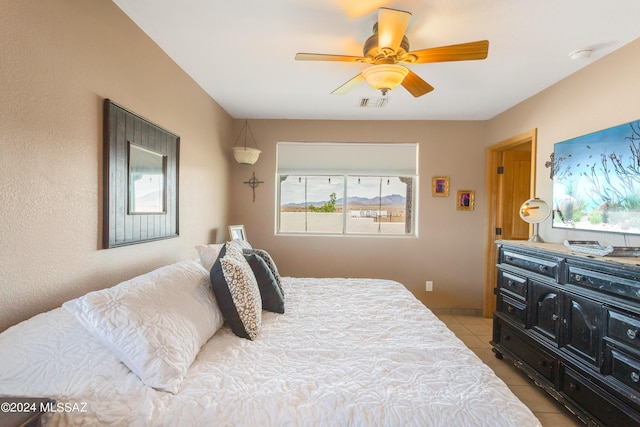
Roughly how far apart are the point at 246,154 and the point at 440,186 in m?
2.43

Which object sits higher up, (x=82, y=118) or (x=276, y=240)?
(x=82, y=118)

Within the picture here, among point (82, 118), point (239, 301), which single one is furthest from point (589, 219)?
point (82, 118)

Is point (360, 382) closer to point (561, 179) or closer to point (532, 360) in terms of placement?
point (532, 360)

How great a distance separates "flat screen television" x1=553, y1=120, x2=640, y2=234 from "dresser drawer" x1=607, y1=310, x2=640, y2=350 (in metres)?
0.66

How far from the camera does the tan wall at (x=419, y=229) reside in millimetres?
3812

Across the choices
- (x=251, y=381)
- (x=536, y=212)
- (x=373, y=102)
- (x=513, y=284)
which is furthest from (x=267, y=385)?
(x=373, y=102)

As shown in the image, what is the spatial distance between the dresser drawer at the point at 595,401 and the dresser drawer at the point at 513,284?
591 millimetres

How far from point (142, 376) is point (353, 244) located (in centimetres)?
302

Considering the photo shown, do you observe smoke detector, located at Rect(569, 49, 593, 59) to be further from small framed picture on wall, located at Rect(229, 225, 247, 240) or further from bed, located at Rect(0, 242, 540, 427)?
small framed picture on wall, located at Rect(229, 225, 247, 240)

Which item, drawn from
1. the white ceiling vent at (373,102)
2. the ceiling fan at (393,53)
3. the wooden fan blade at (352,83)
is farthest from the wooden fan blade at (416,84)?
the white ceiling vent at (373,102)

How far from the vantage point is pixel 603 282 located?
1.70 meters

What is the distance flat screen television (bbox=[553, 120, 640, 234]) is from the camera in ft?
6.31

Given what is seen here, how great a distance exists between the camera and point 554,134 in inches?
105

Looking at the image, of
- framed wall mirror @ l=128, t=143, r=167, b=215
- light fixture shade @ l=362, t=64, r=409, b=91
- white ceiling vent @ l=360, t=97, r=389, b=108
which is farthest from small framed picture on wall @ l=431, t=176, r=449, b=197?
framed wall mirror @ l=128, t=143, r=167, b=215
